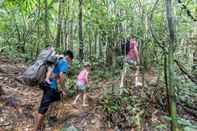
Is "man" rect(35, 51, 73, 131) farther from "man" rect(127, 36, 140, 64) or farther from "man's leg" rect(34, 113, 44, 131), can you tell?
"man" rect(127, 36, 140, 64)

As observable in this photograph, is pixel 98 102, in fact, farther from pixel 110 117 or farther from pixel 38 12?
pixel 38 12

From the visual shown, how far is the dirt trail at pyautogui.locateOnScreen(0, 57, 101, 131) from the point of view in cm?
700

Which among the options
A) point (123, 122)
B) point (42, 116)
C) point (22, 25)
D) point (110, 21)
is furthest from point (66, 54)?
point (22, 25)

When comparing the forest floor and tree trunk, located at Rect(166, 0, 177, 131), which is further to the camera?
the forest floor

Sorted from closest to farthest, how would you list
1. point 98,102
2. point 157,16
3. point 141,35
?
point 98,102 → point 141,35 → point 157,16

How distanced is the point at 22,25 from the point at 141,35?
654cm

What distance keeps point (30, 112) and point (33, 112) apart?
0.22ft

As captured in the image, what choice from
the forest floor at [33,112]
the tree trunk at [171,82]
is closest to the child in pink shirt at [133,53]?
the forest floor at [33,112]

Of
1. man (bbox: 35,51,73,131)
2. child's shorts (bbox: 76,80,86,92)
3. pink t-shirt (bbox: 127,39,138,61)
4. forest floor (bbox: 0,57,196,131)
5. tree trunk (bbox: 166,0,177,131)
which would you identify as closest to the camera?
tree trunk (bbox: 166,0,177,131)

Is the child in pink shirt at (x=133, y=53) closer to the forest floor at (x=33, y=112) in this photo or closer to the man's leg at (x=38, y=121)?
the forest floor at (x=33, y=112)

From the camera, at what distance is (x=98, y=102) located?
7.62 metres

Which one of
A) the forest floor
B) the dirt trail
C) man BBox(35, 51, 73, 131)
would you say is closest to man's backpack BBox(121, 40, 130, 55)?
the forest floor

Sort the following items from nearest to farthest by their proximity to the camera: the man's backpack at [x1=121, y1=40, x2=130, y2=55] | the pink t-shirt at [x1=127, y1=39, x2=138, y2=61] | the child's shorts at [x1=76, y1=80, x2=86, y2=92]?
the child's shorts at [x1=76, y1=80, x2=86, y2=92] → the pink t-shirt at [x1=127, y1=39, x2=138, y2=61] → the man's backpack at [x1=121, y1=40, x2=130, y2=55]

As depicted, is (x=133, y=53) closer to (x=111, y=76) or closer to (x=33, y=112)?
(x=111, y=76)
